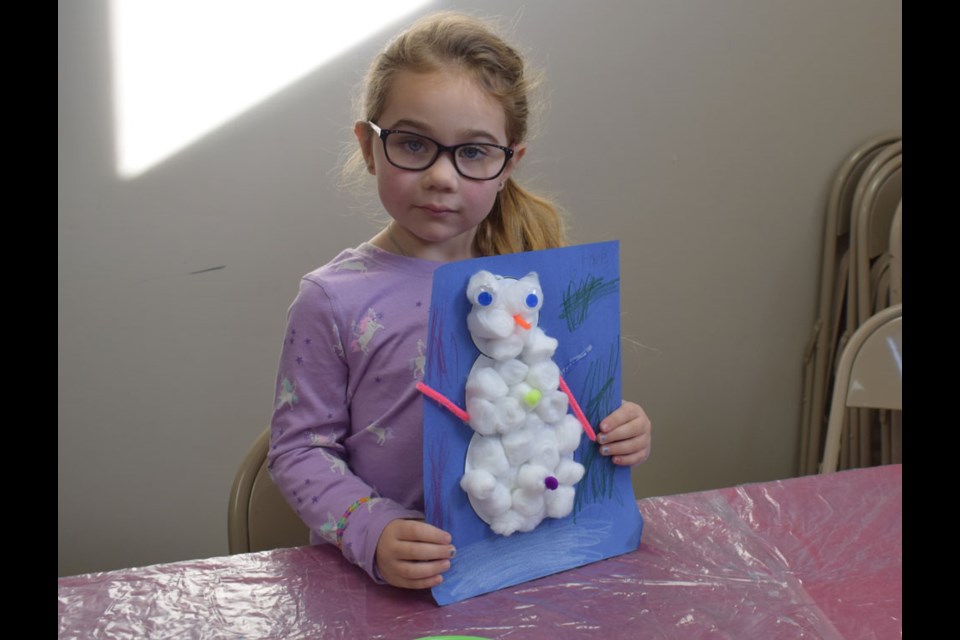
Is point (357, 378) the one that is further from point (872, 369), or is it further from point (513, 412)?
point (872, 369)

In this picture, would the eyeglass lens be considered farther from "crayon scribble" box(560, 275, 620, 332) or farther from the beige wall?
the beige wall

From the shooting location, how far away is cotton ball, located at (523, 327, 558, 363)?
2.45 feet

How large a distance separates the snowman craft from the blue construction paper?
11 millimetres

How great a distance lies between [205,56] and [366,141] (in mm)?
742

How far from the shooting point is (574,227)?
1.78 meters

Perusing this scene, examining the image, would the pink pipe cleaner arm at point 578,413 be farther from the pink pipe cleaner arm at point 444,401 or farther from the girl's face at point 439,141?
the girl's face at point 439,141

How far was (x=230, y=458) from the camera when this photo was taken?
1.70 m

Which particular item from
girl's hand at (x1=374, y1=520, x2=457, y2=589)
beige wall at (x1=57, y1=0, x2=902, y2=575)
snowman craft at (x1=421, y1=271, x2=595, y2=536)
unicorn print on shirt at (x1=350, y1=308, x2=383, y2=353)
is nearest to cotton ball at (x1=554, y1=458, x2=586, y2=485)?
snowman craft at (x1=421, y1=271, x2=595, y2=536)

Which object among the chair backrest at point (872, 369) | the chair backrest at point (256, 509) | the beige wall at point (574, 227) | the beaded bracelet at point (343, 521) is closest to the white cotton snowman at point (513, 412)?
the beaded bracelet at point (343, 521)

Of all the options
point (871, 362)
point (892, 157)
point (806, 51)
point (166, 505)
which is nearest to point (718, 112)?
point (806, 51)

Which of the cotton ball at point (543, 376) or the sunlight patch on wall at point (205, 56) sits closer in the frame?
the cotton ball at point (543, 376)

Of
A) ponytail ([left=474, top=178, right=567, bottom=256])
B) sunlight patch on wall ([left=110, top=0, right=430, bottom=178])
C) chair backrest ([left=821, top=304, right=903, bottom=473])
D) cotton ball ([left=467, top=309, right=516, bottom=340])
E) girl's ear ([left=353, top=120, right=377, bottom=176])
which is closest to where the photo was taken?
cotton ball ([left=467, top=309, right=516, bottom=340])

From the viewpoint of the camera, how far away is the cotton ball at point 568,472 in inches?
30.5

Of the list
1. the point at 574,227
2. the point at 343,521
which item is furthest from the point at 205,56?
the point at 343,521
